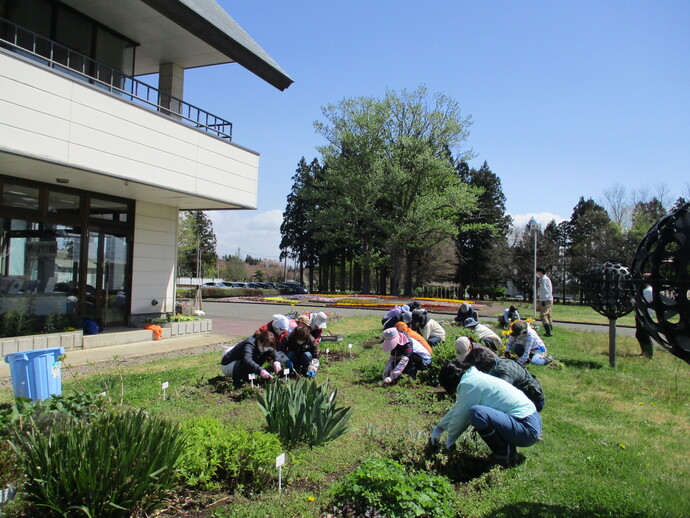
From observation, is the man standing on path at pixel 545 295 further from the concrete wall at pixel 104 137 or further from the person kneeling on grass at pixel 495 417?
the person kneeling on grass at pixel 495 417

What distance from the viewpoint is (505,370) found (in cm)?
485

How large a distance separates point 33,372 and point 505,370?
5304 millimetres

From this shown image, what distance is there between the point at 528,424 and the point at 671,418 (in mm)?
3132

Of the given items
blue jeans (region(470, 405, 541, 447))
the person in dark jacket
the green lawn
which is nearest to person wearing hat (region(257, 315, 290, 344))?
the person in dark jacket

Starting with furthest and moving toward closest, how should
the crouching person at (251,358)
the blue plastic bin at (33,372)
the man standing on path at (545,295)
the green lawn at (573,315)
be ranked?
the green lawn at (573,315), the man standing on path at (545,295), the crouching person at (251,358), the blue plastic bin at (33,372)

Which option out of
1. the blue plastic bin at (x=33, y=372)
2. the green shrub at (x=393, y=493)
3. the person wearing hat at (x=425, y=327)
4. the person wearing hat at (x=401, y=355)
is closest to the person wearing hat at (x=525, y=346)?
the person wearing hat at (x=425, y=327)

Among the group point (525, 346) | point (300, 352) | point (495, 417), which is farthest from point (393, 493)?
point (525, 346)

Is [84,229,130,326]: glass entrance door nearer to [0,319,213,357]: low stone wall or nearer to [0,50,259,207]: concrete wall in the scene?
[0,319,213,357]: low stone wall

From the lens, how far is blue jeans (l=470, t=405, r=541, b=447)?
4.07 metres

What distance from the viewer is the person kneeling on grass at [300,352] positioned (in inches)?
295

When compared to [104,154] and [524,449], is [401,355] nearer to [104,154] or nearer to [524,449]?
[524,449]

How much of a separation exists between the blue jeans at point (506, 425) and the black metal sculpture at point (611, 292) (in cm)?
604

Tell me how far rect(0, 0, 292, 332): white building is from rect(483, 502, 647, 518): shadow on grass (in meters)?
8.50

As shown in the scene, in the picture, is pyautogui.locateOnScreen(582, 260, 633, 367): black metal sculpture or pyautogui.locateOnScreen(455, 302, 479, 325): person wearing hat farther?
pyautogui.locateOnScreen(455, 302, 479, 325): person wearing hat
